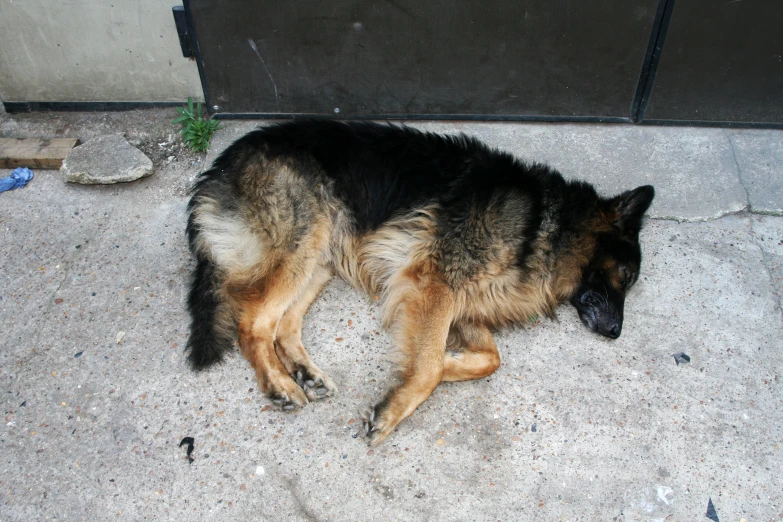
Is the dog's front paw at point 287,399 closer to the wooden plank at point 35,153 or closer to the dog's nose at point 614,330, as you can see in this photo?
the dog's nose at point 614,330

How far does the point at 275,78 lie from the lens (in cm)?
492

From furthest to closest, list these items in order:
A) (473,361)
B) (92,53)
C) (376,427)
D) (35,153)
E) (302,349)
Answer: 1. (92,53)
2. (35,153)
3. (302,349)
4. (473,361)
5. (376,427)

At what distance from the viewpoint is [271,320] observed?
362 centimetres

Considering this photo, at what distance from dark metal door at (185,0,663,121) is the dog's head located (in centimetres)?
160

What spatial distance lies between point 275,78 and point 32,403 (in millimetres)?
3029

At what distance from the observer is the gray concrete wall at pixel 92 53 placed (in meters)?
4.68

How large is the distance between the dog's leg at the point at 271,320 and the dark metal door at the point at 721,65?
3.38m

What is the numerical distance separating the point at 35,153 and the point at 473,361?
153 inches

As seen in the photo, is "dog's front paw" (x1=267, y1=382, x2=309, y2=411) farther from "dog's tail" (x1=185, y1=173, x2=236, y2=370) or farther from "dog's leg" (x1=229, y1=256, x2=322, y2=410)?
"dog's tail" (x1=185, y1=173, x2=236, y2=370)

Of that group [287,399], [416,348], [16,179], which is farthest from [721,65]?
[16,179]

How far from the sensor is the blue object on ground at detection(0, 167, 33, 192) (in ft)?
15.1

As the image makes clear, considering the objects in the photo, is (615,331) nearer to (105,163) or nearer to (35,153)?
(105,163)

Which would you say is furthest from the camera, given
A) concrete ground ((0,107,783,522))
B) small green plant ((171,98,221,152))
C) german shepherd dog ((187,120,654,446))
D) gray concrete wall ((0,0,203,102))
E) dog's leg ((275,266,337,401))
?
small green plant ((171,98,221,152))

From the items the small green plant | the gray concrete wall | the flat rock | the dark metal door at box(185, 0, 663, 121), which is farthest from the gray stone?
the flat rock
